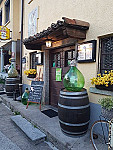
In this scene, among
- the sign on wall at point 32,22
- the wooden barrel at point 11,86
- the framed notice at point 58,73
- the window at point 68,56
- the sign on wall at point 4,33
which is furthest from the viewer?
the sign on wall at point 4,33

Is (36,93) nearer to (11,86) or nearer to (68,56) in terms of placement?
(68,56)

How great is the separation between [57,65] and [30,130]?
7.79ft

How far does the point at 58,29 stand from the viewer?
3029 millimetres

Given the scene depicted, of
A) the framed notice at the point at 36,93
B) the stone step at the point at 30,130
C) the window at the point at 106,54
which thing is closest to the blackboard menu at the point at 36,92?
the framed notice at the point at 36,93

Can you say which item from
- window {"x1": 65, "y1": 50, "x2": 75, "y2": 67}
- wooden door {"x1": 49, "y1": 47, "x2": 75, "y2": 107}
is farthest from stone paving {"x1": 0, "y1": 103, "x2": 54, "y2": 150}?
window {"x1": 65, "y1": 50, "x2": 75, "y2": 67}

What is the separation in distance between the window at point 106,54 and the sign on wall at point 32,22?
3.59m

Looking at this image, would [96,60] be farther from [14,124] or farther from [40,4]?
[40,4]

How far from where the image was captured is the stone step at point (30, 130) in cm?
294

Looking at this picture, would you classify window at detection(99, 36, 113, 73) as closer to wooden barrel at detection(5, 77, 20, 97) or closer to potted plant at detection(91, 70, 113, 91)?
potted plant at detection(91, 70, 113, 91)

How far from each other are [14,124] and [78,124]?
2.14m

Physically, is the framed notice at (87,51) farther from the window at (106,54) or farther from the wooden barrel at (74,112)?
the wooden barrel at (74,112)

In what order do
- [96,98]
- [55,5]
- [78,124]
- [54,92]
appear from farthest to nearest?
[54,92]
[55,5]
[96,98]
[78,124]

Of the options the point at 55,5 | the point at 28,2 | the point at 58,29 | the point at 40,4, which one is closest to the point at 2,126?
the point at 58,29

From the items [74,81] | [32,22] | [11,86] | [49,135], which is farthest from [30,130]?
[32,22]
